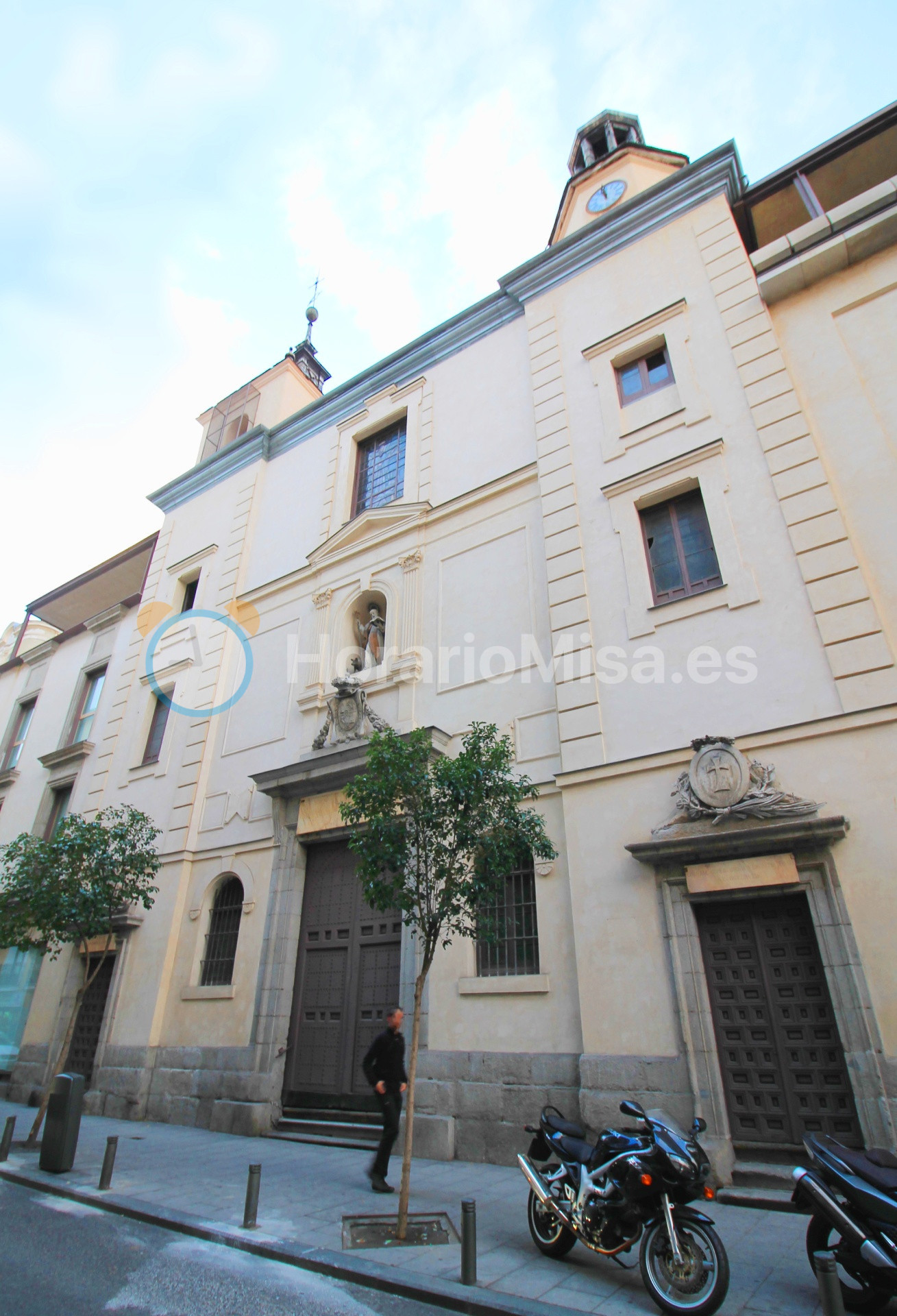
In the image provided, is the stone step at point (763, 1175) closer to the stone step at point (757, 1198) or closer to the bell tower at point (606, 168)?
the stone step at point (757, 1198)

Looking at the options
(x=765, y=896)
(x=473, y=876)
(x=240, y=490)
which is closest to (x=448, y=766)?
(x=473, y=876)

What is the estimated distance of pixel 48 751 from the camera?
20.3m

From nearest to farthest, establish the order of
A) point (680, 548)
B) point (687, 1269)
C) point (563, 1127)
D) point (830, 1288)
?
point (830, 1288) → point (687, 1269) → point (563, 1127) → point (680, 548)

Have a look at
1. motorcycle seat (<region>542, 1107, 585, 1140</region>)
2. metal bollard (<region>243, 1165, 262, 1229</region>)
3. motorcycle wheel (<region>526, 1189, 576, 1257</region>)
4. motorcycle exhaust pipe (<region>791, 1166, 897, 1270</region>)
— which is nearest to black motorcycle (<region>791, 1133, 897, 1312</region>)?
motorcycle exhaust pipe (<region>791, 1166, 897, 1270</region>)

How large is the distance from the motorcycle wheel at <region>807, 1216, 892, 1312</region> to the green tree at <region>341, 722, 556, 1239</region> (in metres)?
3.24

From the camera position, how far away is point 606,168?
1539 centimetres

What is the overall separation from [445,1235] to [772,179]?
1542 cm

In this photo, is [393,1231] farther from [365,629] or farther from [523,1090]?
[365,629]

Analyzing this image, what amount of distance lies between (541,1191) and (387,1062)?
8.94 ft

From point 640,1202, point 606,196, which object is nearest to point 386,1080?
point 640,1202

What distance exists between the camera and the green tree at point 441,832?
682 cm
